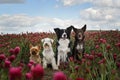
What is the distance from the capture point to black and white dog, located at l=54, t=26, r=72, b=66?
1024 centimetres

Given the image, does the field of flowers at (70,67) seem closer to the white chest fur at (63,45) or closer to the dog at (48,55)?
the dog at (48,55)

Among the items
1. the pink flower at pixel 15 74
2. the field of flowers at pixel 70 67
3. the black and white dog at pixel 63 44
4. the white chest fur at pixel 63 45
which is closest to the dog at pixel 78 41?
the black and white dog at pixel 63 44

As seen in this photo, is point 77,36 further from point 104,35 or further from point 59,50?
point 104,35

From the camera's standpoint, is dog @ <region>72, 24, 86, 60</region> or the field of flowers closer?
the field of flowers

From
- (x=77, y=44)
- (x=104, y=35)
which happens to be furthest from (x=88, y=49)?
(x=104, y=35)

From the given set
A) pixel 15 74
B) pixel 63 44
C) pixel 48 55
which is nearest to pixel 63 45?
pixel 63 44

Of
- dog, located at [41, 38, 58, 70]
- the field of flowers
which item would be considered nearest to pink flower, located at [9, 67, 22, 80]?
the field of flowers

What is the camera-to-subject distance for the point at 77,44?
10.8m

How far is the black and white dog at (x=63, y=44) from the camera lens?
10242 millimetres

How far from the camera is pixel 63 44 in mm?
10375

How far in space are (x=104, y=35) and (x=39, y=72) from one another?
16626 mm

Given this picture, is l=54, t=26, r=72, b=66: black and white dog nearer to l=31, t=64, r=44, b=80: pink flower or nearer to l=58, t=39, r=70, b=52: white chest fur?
l=58, t=39, r=70, b=52: white chest fur

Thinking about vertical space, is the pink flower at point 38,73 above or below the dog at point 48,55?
above

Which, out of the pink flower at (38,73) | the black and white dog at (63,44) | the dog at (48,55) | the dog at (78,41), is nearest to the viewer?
the pink flower at (38,73)
